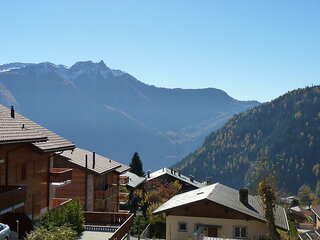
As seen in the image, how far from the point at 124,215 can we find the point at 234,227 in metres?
9.75

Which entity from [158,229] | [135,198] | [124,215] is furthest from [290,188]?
[124,215]

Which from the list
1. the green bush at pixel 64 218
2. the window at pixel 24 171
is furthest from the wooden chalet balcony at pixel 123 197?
the window at pixel 24 171

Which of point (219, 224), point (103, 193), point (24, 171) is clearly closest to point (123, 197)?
point (103, 193)

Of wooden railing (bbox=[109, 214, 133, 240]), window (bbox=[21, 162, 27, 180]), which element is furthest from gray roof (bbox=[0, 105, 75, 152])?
wooden railing (bbox=[109, 214, 133, 240])

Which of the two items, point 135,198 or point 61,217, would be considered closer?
point 61,217

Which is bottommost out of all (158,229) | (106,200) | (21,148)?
(158,229)

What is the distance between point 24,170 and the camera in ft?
71.2

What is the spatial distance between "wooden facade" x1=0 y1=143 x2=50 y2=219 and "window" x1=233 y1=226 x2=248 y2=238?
14.7 meters

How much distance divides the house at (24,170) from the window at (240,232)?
47.2 ft

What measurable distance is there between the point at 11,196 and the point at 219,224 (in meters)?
19.2

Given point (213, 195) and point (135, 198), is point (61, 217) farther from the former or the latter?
point (135, 198)

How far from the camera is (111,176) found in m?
42.7

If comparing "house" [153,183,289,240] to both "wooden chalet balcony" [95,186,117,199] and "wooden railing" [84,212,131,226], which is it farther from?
"wooden railing" [84,212,131,226]

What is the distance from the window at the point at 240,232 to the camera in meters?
32.2
